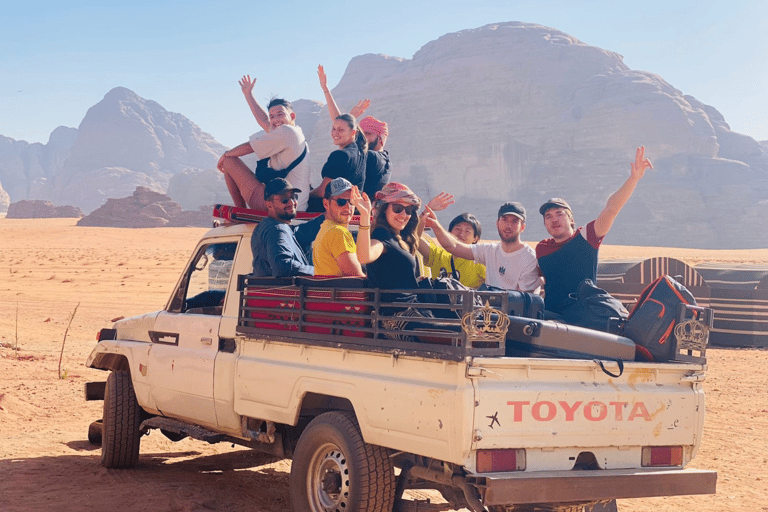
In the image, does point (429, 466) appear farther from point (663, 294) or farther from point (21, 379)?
point (21, 379)

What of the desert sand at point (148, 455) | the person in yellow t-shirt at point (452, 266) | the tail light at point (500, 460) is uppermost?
the person in yellow t-shirt at point (452, 266)

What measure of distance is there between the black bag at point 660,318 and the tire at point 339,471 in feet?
5.77

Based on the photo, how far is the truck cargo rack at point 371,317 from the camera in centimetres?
439

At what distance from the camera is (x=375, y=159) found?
8008 millimetres

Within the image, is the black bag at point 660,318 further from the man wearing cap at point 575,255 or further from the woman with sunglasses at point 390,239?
the woman with sunglasses at point 390,239

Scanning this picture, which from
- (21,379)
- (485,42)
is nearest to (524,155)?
(485,42)

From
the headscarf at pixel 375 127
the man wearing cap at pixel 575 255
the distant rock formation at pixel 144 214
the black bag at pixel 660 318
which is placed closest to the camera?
the black bag at pixel 660 318

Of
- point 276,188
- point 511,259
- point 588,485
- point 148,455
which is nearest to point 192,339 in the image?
point 276,188

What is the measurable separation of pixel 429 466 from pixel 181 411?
Result: 2.75 m

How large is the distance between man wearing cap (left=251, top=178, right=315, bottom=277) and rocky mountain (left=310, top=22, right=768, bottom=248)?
12255 centimetres

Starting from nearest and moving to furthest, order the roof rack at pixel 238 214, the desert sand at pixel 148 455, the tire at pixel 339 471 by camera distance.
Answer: the tire at pixel 339 471 → the desert sand at pixel 148 455 → the roof rack at pixel 238 214

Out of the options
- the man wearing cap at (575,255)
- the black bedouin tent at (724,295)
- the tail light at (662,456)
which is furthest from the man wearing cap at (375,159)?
the black bedouin tent at (724,295)

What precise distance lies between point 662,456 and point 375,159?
4.04 meters

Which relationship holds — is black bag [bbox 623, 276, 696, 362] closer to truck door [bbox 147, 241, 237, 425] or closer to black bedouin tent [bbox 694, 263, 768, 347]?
truck door [bbox 147, 241, 237, 425]
